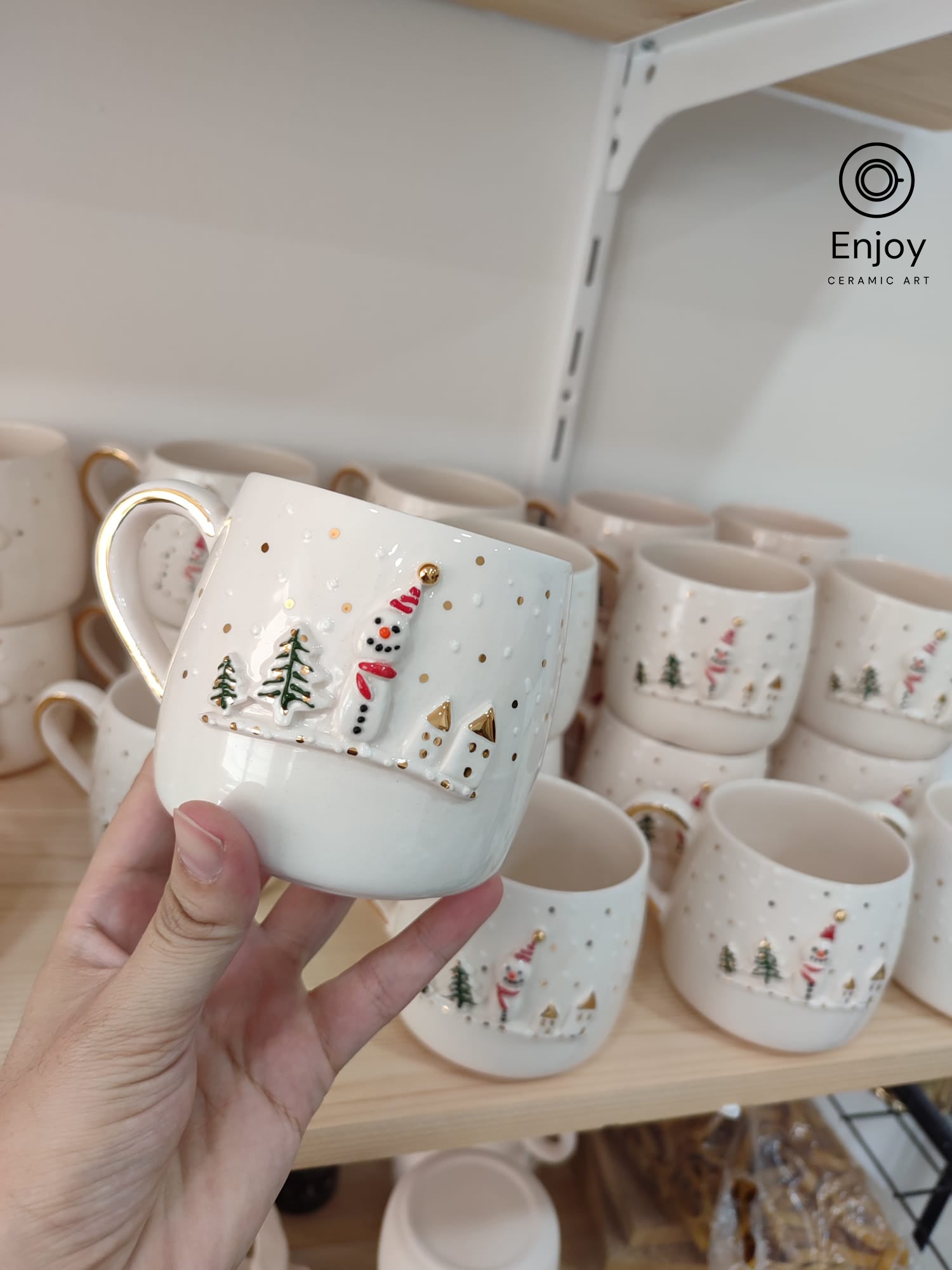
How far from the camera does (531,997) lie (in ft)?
1.74

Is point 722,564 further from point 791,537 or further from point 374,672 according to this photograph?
point 374,672

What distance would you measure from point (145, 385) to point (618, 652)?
17.3 inches

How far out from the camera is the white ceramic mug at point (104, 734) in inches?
22.5

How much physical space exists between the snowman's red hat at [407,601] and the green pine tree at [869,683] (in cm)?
53

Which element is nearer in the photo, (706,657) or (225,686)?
(225,686)

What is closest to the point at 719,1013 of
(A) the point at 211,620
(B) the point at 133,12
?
(A) the point at 211,620

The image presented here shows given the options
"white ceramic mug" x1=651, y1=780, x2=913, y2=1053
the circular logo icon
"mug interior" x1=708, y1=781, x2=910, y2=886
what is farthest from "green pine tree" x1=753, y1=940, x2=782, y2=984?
the circular logo icon

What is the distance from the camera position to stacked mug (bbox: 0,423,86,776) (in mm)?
632

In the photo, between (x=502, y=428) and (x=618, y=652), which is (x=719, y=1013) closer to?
(x=618, y=652)

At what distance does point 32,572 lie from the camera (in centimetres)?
66

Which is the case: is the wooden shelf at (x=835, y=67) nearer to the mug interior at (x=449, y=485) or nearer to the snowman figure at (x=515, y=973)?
the mug interior at (x=449, y=485)

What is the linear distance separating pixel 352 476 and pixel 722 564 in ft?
1.04

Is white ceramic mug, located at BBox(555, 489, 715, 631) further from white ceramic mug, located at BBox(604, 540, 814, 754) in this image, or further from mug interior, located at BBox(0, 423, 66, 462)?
mug interior, located at BBox(0, 423, 66, 462)

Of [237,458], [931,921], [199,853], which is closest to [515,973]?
[199,853]
